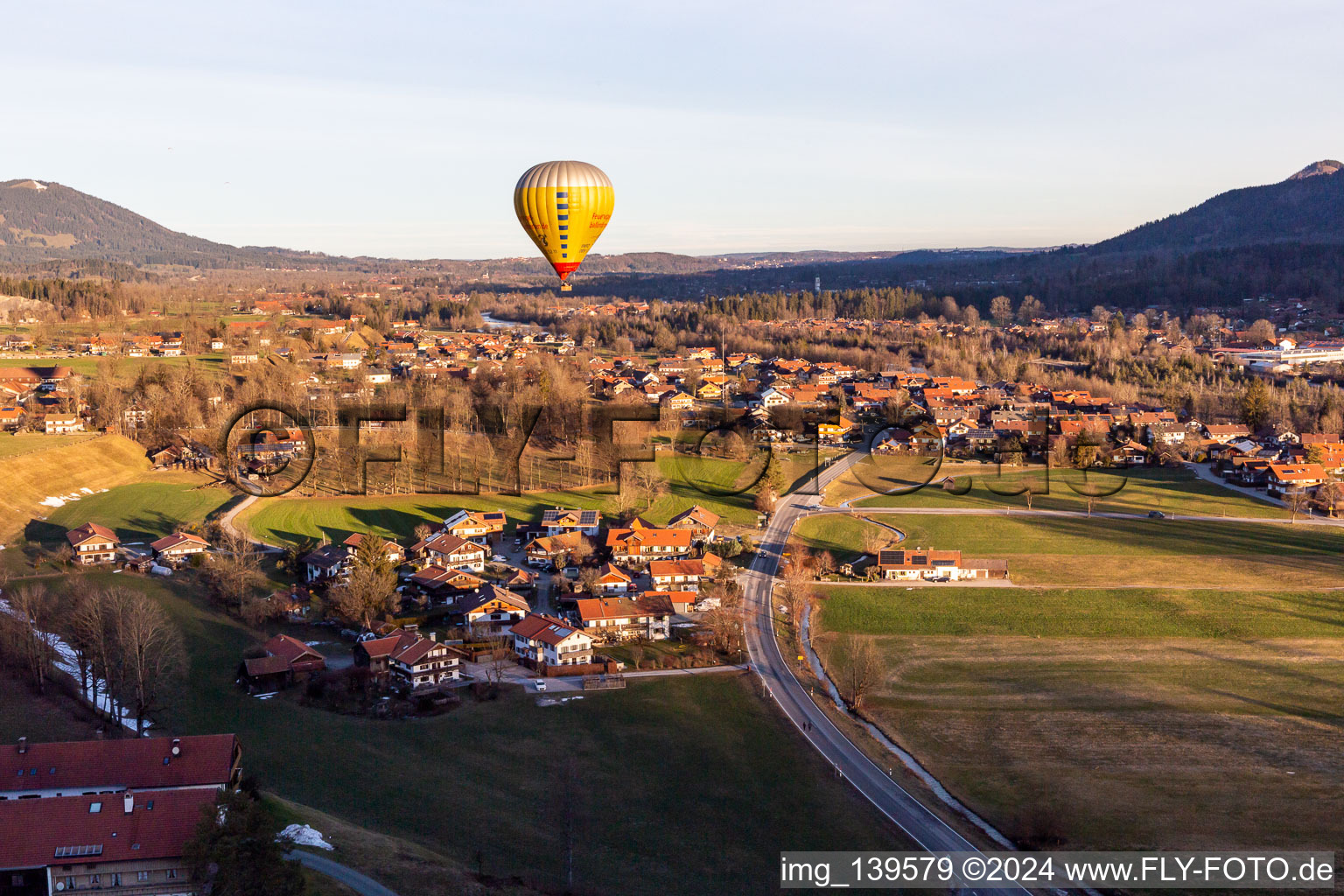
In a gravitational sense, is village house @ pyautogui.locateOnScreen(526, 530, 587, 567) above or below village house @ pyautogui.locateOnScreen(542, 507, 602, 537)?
below

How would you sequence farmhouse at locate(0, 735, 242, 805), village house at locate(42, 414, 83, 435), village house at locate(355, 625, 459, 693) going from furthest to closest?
village house at locate(42, 414, 83, 435), village house at locate(355, 625, 459, 693), farmhouse at locate(0, 735, 242, 805)

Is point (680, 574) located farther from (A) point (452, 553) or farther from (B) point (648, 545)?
(A) point (452, 553)

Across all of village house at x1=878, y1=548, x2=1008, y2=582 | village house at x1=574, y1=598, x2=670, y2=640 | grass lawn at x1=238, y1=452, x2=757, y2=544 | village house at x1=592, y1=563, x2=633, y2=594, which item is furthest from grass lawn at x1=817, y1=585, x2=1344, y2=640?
grass lawn at x1=238, y1=452, x2=757, y2=544

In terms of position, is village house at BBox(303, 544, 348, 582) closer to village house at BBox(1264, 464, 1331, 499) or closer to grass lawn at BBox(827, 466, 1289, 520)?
grass lawn at BBox(827, 466, 1289, 520)

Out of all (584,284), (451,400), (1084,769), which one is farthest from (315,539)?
(584,284)

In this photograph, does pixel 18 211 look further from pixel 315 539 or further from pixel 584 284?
pixel 315 539
